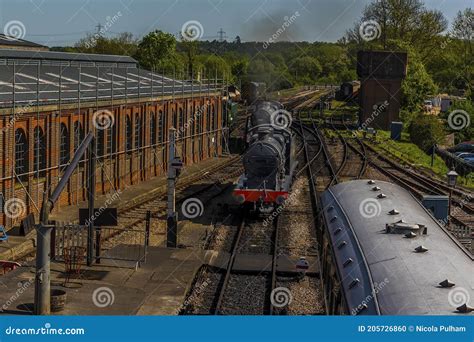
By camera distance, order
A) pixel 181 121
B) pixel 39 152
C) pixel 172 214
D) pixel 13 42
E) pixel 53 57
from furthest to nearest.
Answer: pixel 181 121
pixel 13 42
pixel 53 57
pixel 39 152
pixel 172 214

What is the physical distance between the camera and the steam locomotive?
24656 millimetres

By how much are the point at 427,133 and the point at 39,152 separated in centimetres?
3350

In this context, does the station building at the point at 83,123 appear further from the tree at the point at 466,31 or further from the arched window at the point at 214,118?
the tree at the point at 466,31

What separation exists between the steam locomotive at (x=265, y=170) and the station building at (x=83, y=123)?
20.0 feet

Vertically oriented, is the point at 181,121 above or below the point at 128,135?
above

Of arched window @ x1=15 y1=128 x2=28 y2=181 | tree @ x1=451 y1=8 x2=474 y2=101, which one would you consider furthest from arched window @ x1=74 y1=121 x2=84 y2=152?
tree @ x1=451 y1=8 x2=474 y2=101

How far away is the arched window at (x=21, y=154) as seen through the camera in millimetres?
23062

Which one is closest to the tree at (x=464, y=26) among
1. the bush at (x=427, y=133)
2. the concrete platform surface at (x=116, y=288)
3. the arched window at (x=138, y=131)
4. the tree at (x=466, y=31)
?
the tree at (x=466, y=31)

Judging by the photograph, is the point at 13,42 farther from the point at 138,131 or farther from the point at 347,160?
the point at 347,160

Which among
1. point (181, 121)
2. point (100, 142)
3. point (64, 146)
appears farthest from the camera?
point (181, 121)

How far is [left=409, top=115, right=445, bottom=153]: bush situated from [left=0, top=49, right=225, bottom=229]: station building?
1478 centimetres

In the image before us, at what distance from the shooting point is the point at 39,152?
24609mm

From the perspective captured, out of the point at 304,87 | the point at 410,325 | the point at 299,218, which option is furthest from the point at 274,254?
the point at 304,87

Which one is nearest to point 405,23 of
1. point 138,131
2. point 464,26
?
point 464,26
